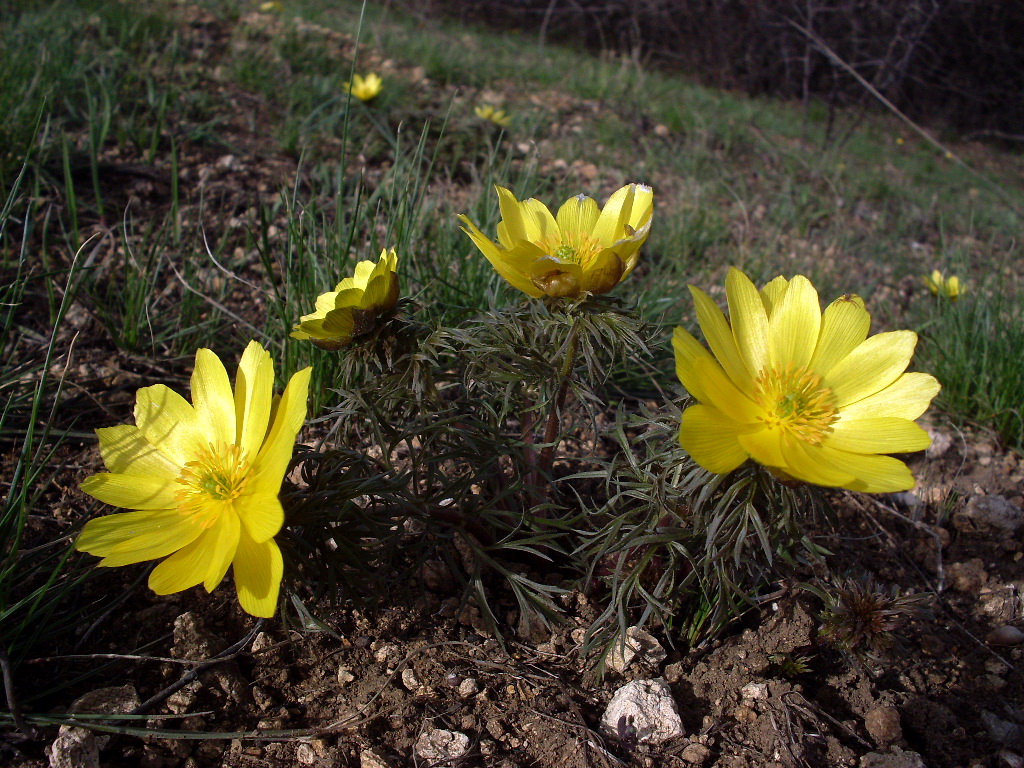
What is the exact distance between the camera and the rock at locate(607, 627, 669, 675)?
4.82 feet

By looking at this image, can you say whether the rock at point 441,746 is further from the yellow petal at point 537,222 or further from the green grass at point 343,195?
the yellow petal at point 537,222

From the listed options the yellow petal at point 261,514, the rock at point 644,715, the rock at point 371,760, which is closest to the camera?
the yellow petal at point 261,514

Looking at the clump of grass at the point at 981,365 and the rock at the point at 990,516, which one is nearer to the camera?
the rock at the point at 990,516

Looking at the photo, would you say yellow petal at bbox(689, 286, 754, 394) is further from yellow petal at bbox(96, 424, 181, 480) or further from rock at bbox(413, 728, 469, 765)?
yellow petal at bbox(96, 424, 181, 480)

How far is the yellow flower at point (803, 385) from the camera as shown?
1.10 metres

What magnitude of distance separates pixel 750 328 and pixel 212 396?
3.13 feet

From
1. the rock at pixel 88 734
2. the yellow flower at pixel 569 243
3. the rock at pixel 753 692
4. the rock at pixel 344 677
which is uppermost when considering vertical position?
the yellow flower at pixel 569 243

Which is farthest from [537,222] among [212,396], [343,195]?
[343,195]

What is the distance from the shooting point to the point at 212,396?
1.32 meters

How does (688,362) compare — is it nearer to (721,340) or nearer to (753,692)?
(721,340)

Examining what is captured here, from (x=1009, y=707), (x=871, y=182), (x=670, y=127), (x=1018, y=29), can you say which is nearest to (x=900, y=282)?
(x=871, y=182)

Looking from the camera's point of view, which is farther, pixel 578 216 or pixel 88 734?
pixel 578 216

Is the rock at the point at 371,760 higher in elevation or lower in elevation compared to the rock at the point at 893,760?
lower

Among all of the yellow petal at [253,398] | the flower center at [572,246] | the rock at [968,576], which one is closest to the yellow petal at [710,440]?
the flower center at [572,246]
